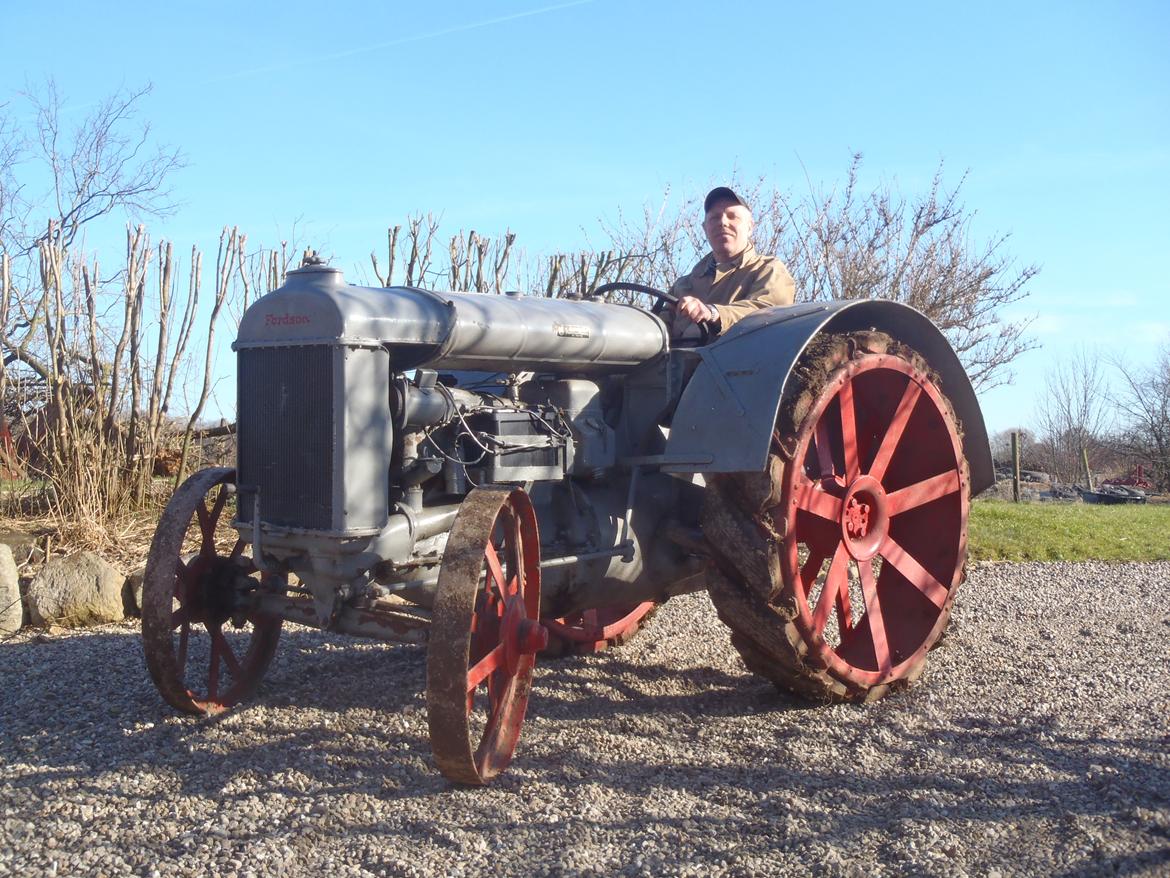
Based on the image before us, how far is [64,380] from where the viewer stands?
7.30 m

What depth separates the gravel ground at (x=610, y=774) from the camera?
2809 millimetres

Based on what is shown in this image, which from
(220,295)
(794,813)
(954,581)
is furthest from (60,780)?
(220,295)

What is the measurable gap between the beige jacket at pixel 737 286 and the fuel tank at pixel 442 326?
17.3 inches

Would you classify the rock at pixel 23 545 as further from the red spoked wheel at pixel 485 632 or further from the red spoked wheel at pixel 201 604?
the red spoked wheel at pixel 485 632

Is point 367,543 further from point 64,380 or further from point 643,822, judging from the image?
point 64,380

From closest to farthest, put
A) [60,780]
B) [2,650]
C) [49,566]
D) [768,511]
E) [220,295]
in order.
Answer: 1. [60,780]
2. [768,511]
3. [2,650]
4. [49,566]
5. [220,295]

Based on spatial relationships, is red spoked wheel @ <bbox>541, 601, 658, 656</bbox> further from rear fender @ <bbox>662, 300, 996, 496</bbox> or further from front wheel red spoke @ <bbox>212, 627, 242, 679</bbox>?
front wheel red spoke @ <bbox>212, 627, 242, 679</bbox>

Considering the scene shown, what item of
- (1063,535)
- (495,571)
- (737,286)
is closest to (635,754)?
(495,571)

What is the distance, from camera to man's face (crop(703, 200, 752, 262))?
5066 mm

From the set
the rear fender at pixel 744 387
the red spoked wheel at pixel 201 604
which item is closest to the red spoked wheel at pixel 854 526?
the rear fender at pixel 744 387

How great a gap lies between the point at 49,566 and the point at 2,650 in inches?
32.7

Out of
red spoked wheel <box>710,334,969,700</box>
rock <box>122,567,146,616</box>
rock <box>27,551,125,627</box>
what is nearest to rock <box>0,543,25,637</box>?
rock <box>27,551,125,627</box>

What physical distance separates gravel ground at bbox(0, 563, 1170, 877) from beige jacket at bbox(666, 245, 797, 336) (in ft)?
5.15

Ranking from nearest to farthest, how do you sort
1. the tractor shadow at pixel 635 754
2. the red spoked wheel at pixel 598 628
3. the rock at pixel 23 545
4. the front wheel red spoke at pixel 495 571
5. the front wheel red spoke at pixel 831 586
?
the tractor shadow at pixel 635 754 < the front wheel red spoke at pixel 495 571 < the front wheel red spoke at pixel 831 586 < the red spoked wheel at pixel 598 628 < the rock at pixel 23 545
